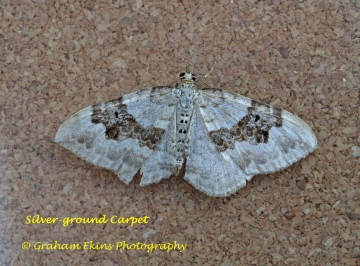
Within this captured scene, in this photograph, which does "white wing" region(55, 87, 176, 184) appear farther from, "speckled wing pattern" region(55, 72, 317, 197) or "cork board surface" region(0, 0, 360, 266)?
"cork board surface" region(0, 0, 360, 266)

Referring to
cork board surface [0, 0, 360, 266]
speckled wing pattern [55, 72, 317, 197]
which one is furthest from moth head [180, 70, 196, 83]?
cork board surface [0, 0, 360, 266]

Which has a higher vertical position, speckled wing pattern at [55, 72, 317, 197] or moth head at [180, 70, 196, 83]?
moth head at [180, 70, 196, 83]

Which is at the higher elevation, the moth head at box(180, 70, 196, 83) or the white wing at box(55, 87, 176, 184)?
the moth head at box(180, 70, 196, 83)

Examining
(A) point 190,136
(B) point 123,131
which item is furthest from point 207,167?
(B) point 123,131

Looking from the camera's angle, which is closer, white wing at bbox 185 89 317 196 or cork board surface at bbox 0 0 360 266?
white wing at bbox 185 89 317 196

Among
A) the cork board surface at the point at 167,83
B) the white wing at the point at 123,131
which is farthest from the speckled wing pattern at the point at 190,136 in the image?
the cork board surface at the point at 167,83

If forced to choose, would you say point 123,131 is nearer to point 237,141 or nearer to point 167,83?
point 167,83
